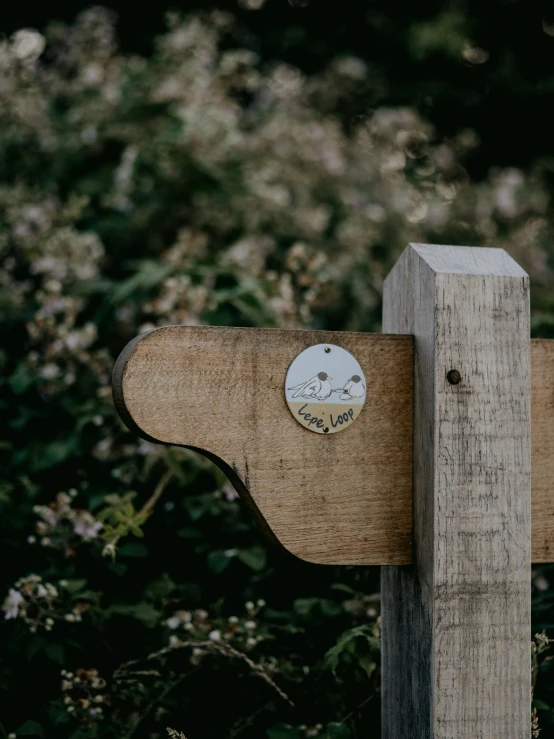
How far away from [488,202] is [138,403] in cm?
345

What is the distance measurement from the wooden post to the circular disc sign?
111 millimetres

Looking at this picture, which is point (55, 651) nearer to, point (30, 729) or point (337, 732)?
point (30, 729)

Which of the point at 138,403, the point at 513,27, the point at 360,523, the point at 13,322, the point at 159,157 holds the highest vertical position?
the point at 513,27

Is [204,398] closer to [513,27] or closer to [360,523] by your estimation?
[360,523]

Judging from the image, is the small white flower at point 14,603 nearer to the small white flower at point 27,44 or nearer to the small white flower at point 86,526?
the small white flower at point 86,526

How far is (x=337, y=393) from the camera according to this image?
1119 millimetres

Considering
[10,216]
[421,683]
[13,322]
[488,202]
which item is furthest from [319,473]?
[488,202]

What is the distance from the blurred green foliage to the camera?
5.27 feet

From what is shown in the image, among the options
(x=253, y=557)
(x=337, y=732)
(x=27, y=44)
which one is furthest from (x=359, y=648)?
(x=27, y=44)

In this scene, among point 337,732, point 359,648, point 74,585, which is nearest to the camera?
point 337,732

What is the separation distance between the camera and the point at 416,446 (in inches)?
45.4

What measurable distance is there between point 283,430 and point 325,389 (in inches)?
3.6

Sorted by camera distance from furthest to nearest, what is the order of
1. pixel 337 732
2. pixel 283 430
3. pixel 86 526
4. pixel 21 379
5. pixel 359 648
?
pixel 21 379 < pixel 86 526 < pixel 359 648 < pixel 337 732 < pixel 283 430

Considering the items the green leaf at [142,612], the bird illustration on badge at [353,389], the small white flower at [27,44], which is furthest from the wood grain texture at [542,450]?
the small white flower at [27,44]
